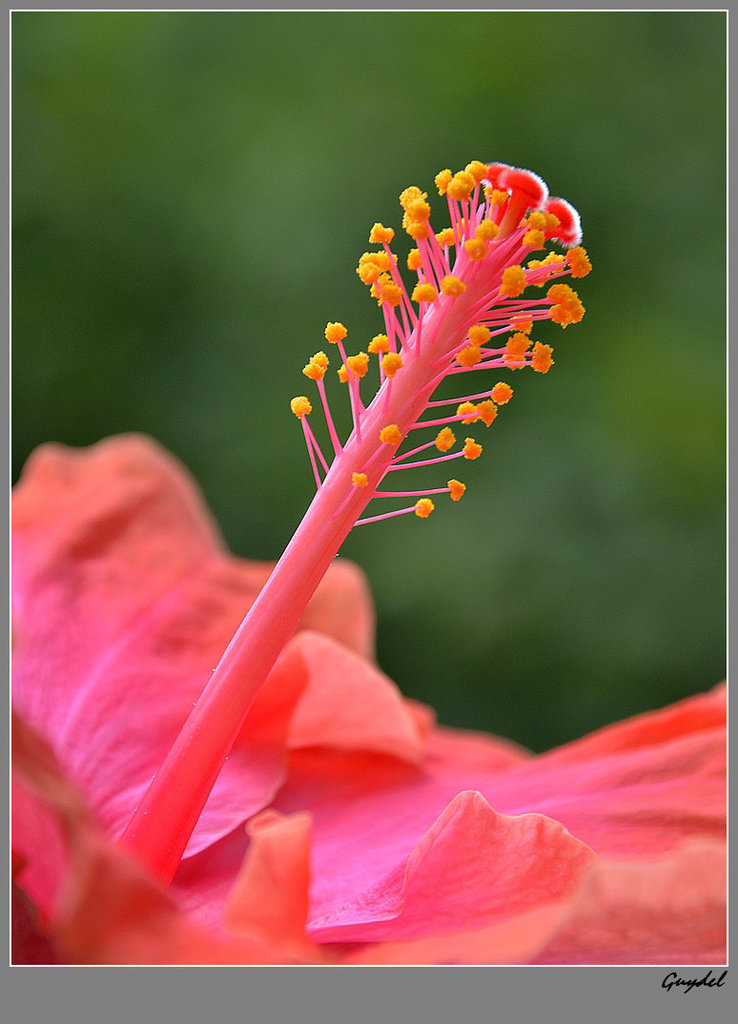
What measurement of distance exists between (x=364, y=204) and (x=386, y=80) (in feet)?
0.43

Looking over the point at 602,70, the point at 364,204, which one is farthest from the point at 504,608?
the point at 602,70

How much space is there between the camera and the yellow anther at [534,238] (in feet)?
2.64

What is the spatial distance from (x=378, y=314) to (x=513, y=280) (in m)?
0.51

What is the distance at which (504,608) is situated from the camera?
130cm

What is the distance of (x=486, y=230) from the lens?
0.81 meters

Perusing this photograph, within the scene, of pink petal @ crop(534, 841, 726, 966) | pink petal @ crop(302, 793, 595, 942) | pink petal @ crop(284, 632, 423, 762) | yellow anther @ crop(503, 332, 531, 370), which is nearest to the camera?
pink petal @ crop(534, 841, 726, 966)

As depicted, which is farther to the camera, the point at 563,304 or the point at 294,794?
the point at 294,794

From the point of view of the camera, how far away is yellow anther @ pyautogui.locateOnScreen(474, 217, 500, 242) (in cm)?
81

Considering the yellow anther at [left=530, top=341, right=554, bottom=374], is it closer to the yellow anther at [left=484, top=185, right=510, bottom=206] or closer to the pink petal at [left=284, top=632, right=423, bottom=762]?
the yellow anther at [left=484, top=185, right=510, bottom=206]

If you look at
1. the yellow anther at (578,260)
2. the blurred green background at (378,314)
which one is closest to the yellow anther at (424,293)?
the yellow anther at (578,260)

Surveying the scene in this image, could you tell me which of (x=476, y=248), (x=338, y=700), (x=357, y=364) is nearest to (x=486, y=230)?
(x=476, y=248)

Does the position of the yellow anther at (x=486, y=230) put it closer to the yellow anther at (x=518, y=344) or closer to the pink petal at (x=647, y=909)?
the yellow anther at (x=518, y=344)

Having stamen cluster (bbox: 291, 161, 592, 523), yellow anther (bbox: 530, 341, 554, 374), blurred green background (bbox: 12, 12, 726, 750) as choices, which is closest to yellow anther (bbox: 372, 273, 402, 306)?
stamen cluster (bbox: 291, 161, 592, 523)

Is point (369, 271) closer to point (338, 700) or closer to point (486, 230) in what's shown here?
point (486, 230)
